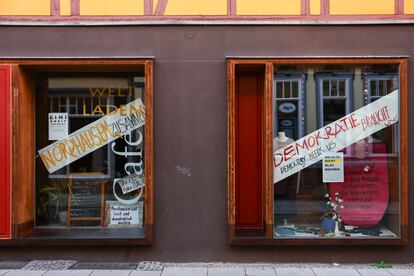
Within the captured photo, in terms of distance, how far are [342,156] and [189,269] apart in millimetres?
2918

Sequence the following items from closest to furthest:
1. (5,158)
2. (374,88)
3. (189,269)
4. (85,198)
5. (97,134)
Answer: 1. (189,269)
2. (5,158)
3. (374,88)
4. (97,134)
5. (85,198)

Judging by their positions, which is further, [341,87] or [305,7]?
[341,87]

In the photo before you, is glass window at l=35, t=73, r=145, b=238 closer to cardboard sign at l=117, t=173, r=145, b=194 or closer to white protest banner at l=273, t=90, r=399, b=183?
cardboard sign at l=117, t=173, r=145, b=194

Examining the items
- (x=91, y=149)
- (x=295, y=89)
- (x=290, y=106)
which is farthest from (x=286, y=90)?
(x=91, y=149)

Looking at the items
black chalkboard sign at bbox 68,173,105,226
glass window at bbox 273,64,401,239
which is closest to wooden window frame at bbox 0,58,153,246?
black chalkboard sign at bbox 68,173,105,226

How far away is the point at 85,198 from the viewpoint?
7.64 meters

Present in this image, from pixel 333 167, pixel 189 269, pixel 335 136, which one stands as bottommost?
pixel 189 269

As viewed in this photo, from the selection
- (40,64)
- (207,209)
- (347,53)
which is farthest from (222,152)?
(40,64)

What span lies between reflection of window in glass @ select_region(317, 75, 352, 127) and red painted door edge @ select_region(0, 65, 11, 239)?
188 inches

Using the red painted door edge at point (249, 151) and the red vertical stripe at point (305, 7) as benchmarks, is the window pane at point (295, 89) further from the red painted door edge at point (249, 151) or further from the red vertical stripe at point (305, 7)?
the red vertical stripe at point (305, 7)

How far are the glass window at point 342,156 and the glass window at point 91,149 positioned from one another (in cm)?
232

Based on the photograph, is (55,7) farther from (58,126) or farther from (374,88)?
(374,88)

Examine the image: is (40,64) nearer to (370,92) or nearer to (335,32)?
(335,32)

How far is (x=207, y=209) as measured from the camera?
700 centimetres
